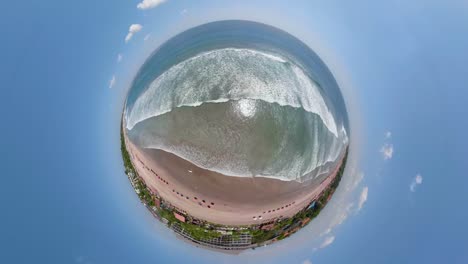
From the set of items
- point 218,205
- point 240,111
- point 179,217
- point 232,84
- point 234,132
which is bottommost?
point 218,205

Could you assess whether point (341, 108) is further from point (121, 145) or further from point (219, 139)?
point (121, 145)

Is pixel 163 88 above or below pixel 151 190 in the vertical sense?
above

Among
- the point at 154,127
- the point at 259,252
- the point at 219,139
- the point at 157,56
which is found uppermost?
the point at 157,56

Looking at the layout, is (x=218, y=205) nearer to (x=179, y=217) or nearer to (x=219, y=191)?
(x=219, y=191)

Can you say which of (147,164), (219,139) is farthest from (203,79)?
(147,164)

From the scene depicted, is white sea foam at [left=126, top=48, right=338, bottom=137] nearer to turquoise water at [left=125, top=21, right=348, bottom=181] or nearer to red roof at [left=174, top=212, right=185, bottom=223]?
turquoise water at [left=125, top=21, right=348, bottom=181]

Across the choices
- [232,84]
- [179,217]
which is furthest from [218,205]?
[232,84]
